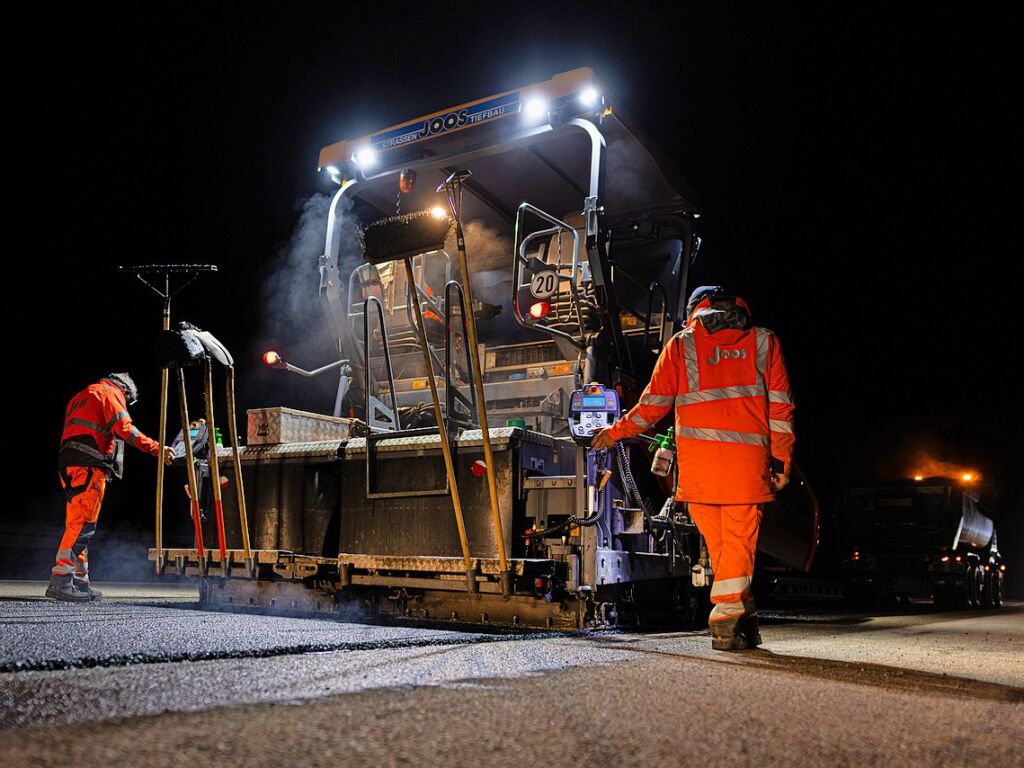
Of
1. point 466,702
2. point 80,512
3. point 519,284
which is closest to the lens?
point 466,702

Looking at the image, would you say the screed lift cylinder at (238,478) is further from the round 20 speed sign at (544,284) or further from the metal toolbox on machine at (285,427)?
the round 20 speed sign at (544,284)

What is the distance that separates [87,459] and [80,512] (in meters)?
0.39

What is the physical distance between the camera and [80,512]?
619cm

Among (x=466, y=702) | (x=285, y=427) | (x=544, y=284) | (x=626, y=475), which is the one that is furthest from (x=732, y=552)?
(x=285, y=427)

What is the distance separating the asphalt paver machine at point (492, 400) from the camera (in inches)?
182

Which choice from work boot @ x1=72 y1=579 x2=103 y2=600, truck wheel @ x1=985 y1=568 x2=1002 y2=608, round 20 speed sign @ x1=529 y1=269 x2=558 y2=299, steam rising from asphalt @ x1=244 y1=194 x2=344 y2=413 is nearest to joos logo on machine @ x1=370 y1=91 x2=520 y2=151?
steam rising from asphalt @ x1=244 y1=194 x2=344 y2=413

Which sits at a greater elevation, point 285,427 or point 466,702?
point 285,427

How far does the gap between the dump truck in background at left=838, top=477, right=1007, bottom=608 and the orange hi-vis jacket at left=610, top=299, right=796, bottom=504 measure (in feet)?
39.6

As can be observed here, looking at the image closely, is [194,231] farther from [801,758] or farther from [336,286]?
[801,758]

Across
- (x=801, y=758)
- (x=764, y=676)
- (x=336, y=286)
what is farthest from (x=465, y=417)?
(x=801, y=758)

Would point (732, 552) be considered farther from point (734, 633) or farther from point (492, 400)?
point (492, 400)

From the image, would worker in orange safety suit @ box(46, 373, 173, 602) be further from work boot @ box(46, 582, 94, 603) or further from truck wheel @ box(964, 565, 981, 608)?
truck wheel @ box(964, 565, 981, 608)

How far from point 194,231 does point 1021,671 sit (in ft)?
43.9

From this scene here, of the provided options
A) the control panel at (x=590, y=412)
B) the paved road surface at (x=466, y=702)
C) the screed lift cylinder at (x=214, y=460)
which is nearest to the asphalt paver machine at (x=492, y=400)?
the control panel at (x=590, y=412)
